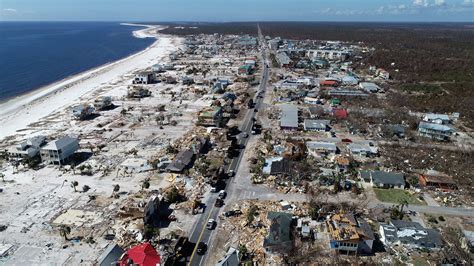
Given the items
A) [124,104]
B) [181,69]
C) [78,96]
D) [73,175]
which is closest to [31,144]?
[73,175]

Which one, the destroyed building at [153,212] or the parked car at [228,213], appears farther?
the parked car at [228,213]

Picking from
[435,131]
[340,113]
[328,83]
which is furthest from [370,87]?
[435,131]

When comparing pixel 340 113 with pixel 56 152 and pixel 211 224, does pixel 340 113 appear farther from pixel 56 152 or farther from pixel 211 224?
pixel 56 152

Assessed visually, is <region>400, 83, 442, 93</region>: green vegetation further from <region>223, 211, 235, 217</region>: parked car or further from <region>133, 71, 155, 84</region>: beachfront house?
<region>223, 211, 235, 217</region>: parked car

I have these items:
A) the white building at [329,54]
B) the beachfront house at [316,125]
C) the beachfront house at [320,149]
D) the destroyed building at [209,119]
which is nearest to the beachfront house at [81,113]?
the destroyed building at [209,119]

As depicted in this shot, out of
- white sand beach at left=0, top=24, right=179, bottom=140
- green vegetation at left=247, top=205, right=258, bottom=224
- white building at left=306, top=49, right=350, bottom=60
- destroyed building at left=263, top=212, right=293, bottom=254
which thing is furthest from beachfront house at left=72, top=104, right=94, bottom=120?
white building at left=306, top=49, right=350, bottom=60

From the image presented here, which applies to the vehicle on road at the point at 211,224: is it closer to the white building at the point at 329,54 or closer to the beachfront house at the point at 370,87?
the beachfront house at the point at 370,87
